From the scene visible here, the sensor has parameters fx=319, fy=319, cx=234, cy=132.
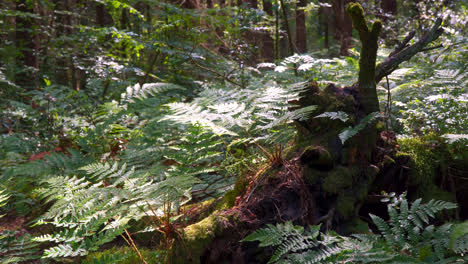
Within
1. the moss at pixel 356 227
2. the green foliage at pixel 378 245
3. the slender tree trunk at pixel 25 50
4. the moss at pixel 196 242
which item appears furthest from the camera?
the slender tree trunk at pixel 25 50

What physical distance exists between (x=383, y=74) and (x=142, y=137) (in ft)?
8.94

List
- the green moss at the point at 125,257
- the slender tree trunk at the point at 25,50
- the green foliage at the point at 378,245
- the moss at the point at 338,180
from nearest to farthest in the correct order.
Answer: the green foliage at the point at 378,245 → the green moss at the point at 125,257 → the moss at the point at 338,180 → the slender tree trunk at the point at 25,50

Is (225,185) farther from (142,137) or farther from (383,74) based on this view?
(383,74)

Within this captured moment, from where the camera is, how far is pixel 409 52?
9.02 feet

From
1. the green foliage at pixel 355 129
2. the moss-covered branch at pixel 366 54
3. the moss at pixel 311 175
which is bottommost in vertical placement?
the moss at pixel 311 175

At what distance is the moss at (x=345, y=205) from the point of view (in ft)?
7.73

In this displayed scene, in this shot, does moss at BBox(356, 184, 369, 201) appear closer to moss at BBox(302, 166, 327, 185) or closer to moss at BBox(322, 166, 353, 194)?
moss at BBox(322, 166, 353, 194)

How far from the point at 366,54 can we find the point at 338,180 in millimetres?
1108

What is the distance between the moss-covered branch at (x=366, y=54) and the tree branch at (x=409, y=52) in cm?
28

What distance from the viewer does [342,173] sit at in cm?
247

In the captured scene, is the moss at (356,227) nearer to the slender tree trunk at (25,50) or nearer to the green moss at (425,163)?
the green moss at (425,163)

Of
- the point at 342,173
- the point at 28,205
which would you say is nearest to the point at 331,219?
the point at 342,173

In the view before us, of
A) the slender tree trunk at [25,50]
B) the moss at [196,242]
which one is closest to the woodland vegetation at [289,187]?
the moss at [196,242]

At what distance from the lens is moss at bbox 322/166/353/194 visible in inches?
94.3
